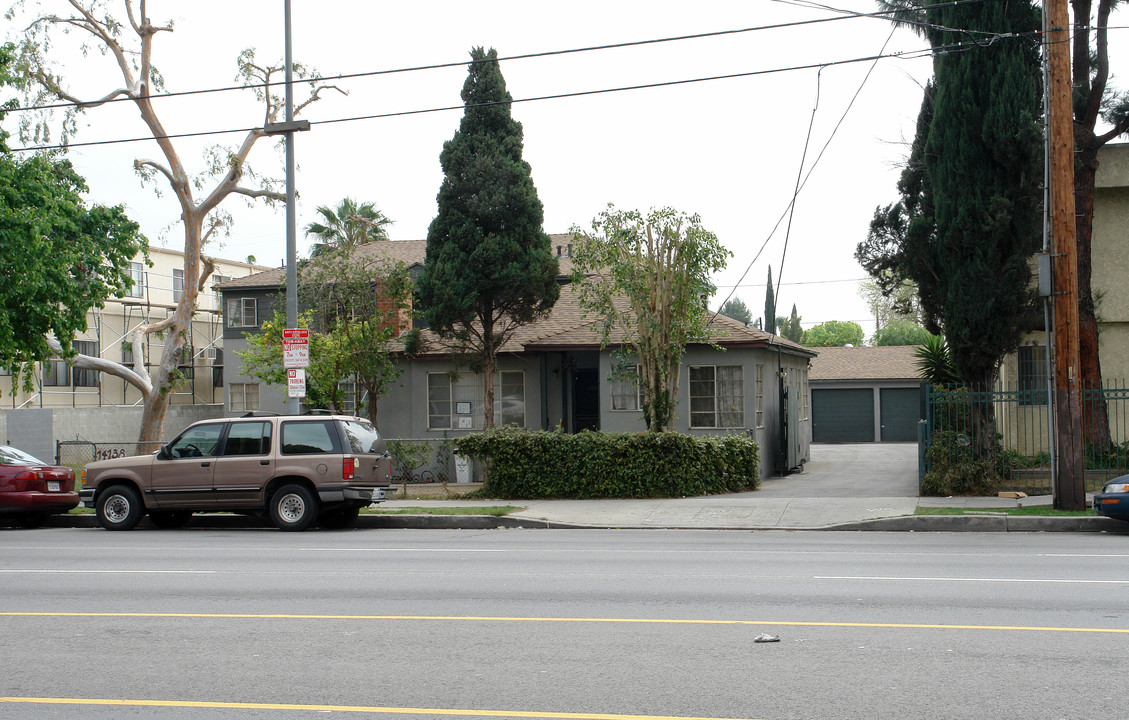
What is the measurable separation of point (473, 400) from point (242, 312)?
10090 millimetres

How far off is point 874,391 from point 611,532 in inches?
1147

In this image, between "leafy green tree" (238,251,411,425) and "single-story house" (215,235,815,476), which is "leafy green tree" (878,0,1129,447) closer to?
"single-story house" (215,235,815,476)

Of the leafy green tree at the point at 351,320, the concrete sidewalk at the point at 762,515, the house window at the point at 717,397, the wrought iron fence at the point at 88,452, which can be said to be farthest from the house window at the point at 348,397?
the house window at the point at 717,397

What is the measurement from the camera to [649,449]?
63.7 feet

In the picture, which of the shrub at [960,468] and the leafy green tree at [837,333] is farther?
the leafy green tree at [837,333]

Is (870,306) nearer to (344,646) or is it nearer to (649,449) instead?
(649,449)

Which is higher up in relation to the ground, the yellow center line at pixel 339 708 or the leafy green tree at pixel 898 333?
the leafy green tree at pixel 898 333

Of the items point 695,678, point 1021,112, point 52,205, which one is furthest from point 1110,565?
point 52,205

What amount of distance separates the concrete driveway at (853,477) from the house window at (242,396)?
17072 mm

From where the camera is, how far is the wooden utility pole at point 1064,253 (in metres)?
15.1

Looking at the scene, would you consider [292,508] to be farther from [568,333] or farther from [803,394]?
[803,394]

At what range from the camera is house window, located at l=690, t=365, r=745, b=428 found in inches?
945

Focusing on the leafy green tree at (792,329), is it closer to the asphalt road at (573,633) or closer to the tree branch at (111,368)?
the tree branch at (111,368)

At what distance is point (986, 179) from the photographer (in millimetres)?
18797
